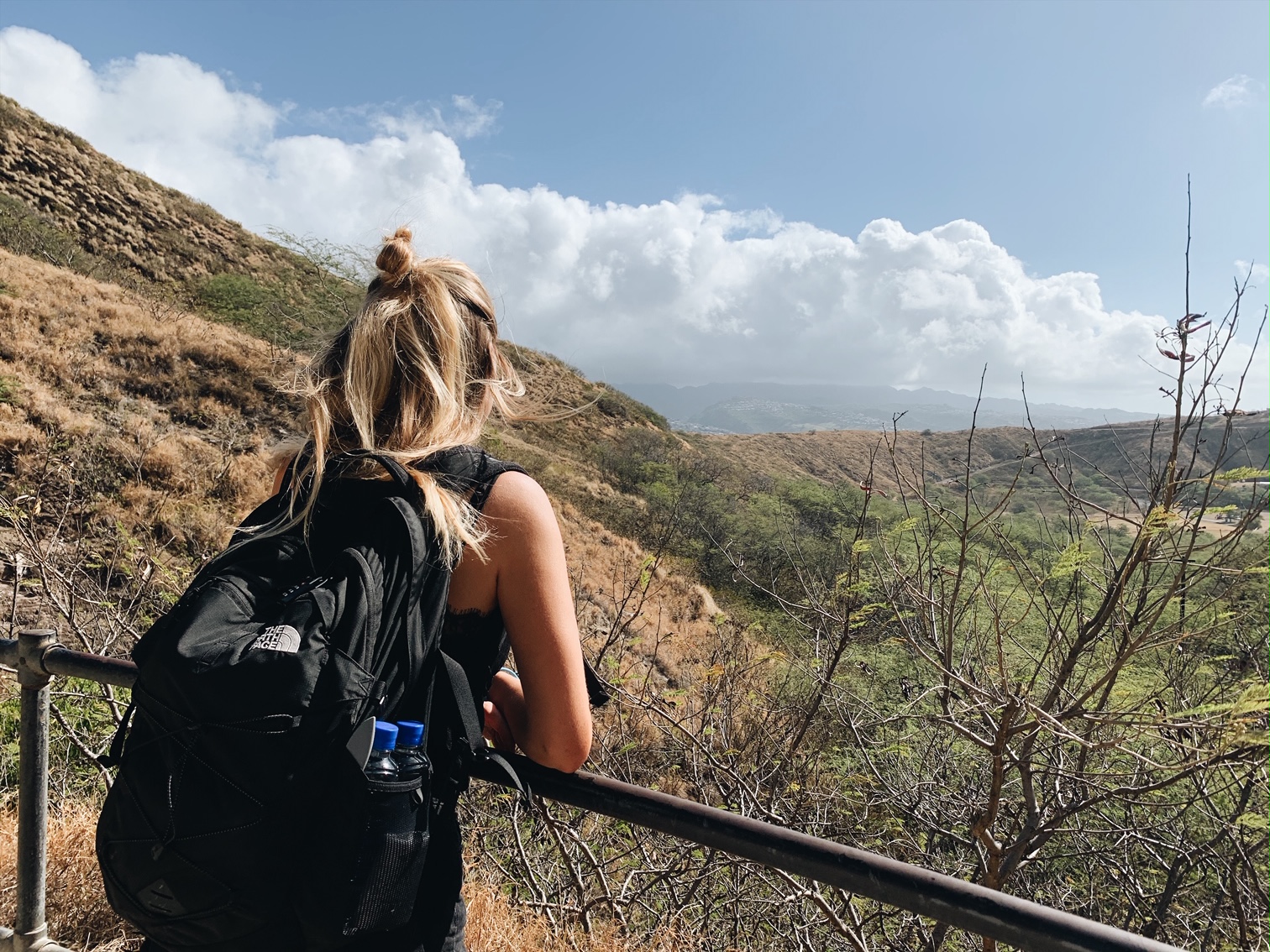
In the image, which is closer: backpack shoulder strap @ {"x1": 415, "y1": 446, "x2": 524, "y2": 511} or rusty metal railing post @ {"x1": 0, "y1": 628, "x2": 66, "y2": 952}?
backpack shoulder strap @ {"x1": 415, "y1": 446, "x2": 524, "y2": 511}

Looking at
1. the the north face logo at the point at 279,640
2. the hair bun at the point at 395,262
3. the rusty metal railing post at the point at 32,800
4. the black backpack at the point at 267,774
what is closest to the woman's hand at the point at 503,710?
the black backpack at the point at 267,774

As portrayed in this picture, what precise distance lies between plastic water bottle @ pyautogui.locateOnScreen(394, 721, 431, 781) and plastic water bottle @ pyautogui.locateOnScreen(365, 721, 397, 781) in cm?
1

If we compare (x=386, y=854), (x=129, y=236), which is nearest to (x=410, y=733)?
(x=386, y=854)

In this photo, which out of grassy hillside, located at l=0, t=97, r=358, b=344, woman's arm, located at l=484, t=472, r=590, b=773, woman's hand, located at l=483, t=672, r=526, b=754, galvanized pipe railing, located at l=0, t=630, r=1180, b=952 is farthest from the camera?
grassy hillside, located at l=0, t=97, r=358, b=344

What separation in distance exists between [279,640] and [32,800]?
1322 millimetres

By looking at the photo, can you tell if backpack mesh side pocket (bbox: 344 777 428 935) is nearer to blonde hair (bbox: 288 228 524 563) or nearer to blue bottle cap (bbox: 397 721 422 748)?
blue bottle cap (bbox: 397 721 422 748)

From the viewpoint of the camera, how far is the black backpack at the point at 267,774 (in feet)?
3.00

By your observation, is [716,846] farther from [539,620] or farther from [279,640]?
[279,640]

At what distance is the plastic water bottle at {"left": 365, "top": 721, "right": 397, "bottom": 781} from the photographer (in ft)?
3.09

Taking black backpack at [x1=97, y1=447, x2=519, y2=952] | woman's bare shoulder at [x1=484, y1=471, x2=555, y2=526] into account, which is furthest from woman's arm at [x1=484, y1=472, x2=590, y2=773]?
black backpack at [x1=97, y1=447, x2=519, y2=952]

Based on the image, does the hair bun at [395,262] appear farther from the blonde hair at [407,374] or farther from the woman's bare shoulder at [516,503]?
the woman's bare shoulder at [516,503]

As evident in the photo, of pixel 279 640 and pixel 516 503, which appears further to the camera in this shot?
pixel 516 503

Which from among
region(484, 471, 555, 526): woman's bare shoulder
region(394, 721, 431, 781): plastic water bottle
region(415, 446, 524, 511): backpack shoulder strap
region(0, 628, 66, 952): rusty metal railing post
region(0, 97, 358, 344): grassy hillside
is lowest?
region(0, 628, 66, 952): rusty metal railing post

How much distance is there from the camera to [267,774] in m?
0.91
